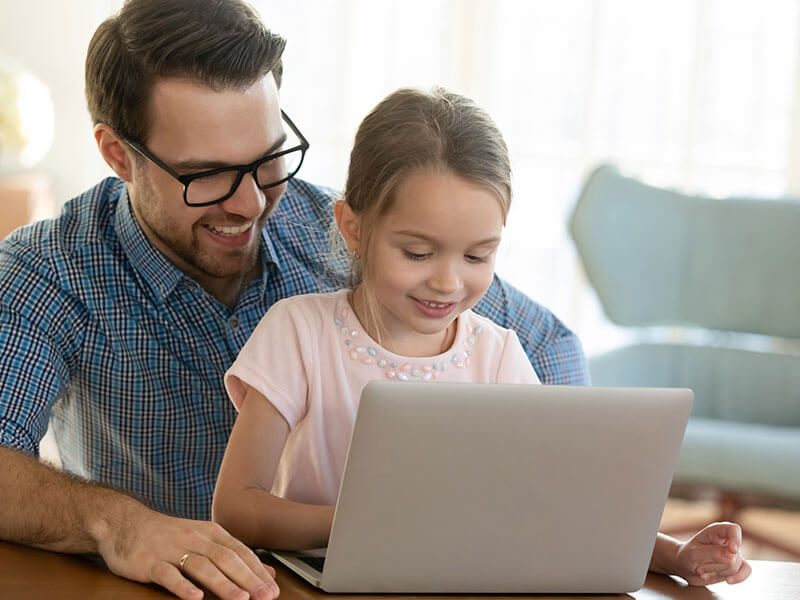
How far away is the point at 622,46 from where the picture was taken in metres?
3.84

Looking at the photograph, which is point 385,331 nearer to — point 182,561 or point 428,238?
point 428,238

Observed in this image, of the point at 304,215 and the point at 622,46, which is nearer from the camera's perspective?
the point at 304,215

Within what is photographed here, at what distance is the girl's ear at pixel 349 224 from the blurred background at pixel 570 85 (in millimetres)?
2554

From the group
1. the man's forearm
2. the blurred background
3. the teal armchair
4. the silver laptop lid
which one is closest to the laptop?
the silver laptop lid

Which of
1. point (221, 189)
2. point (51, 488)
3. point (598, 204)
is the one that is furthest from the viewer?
point (598, 204)

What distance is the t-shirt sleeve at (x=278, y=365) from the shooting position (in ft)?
4.03

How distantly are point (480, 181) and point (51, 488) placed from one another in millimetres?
561

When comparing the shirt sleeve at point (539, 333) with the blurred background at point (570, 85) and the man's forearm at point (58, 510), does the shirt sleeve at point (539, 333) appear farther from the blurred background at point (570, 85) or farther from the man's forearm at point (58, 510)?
the blurred background at point (570, 85)

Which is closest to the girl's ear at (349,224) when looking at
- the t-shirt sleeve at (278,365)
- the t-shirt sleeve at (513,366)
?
the t-shirt sleeve at (278,365)

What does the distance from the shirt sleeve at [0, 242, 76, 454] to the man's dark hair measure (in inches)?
9.9

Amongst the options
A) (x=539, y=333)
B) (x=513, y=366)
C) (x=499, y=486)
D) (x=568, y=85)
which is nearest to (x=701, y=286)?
(x=568, y=85)

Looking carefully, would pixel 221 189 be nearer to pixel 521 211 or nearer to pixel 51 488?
pixel 51 488

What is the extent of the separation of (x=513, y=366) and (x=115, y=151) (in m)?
0.71

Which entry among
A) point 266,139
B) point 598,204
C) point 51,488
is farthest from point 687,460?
point 51,488
